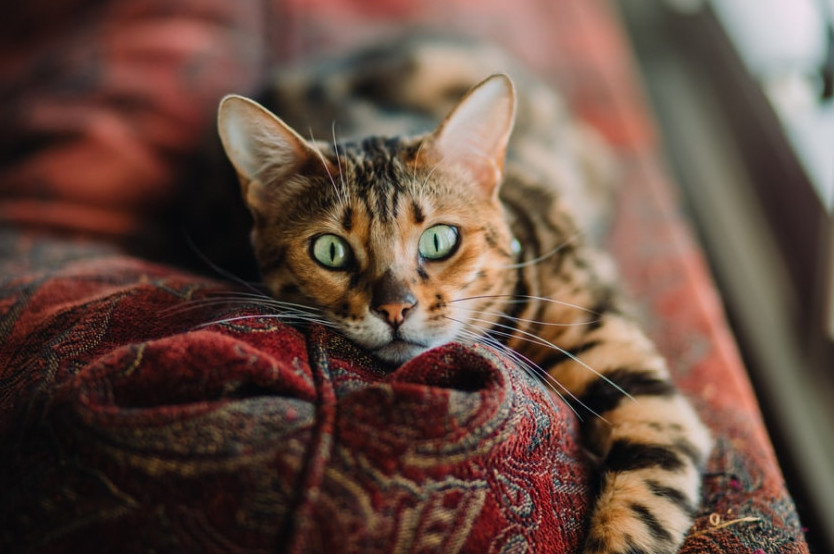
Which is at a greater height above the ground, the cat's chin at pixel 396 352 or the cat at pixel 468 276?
the cat at pixel 468 276

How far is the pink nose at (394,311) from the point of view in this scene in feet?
2.88

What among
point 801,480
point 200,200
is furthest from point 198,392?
point 801,480

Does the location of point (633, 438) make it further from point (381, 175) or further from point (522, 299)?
point (381, 175)

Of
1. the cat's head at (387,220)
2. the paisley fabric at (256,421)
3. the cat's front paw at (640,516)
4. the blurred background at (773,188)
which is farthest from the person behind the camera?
the blurred background at (773,188)

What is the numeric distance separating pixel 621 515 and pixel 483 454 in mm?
262

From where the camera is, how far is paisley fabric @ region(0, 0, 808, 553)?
0.62m

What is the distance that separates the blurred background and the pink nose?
2.64 ft

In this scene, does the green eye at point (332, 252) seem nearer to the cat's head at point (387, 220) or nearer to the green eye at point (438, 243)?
the cat's head at point (387, 220)

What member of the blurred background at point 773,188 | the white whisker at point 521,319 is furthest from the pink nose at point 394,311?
the blurred background at point 773,188

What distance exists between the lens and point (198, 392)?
677mm

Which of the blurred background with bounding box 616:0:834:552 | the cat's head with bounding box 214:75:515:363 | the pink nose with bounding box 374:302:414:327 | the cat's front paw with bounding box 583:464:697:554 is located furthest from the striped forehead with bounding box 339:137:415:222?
the blurred background with bounding box 616:0:834:552

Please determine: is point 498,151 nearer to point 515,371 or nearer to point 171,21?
point 515,371

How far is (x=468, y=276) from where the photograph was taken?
38.5 inches

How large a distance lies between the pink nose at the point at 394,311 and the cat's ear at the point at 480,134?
0.88ft
